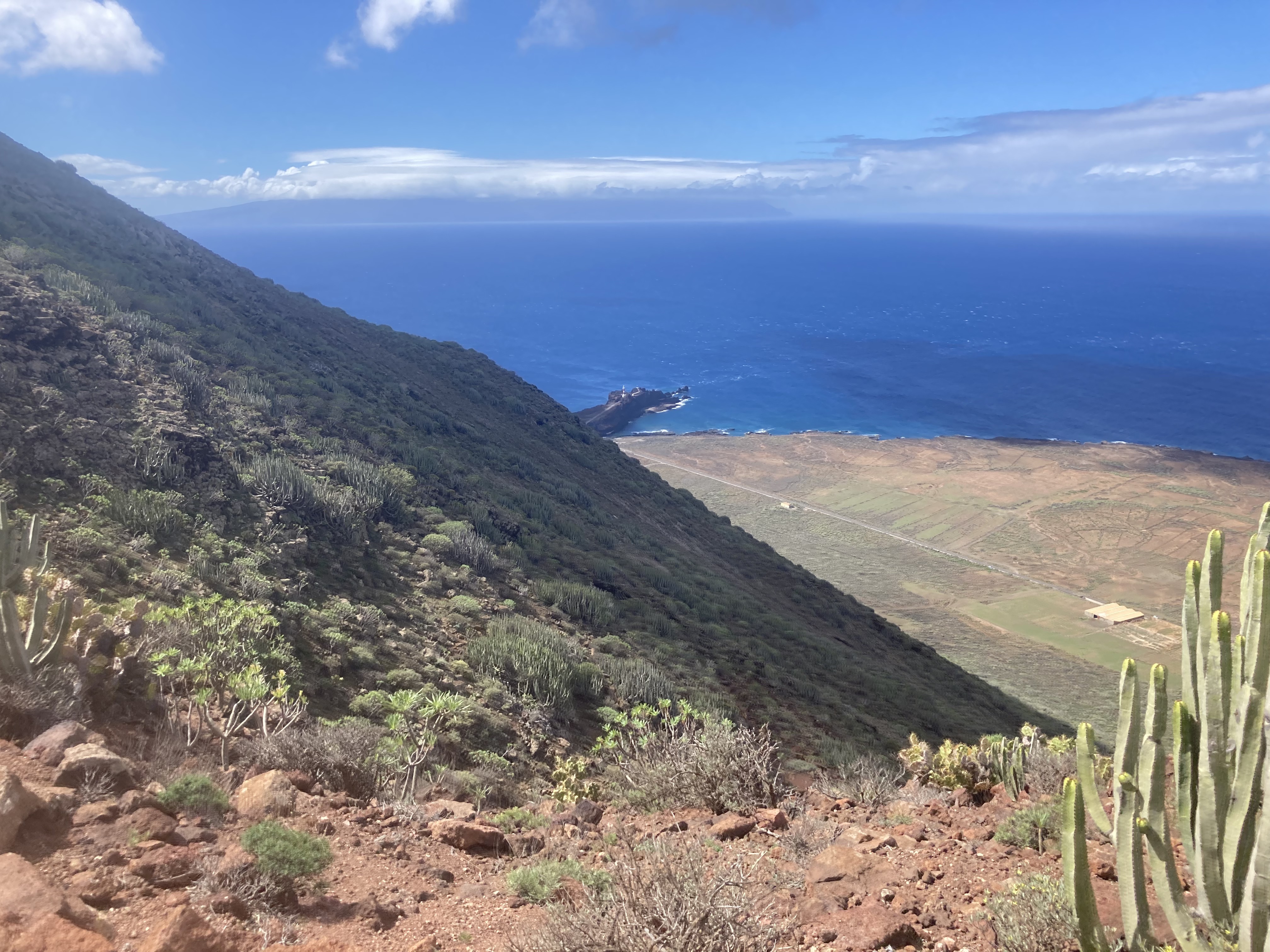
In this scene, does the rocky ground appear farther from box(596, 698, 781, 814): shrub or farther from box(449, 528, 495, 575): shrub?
box(449, 528, 495, 575): shrub

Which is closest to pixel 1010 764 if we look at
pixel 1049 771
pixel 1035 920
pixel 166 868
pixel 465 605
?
pixel 1049 771

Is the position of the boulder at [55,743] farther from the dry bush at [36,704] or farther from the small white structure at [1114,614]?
the small white structure at [1114,614]

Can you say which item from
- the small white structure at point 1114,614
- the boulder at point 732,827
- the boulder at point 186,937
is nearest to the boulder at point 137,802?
the boulder at point 186,937

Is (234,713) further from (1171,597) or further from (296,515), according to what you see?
(1171,597)

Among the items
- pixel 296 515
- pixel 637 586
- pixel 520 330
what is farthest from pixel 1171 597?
pixel 520 330

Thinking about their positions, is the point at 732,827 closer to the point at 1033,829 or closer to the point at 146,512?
the point at 1033,829
